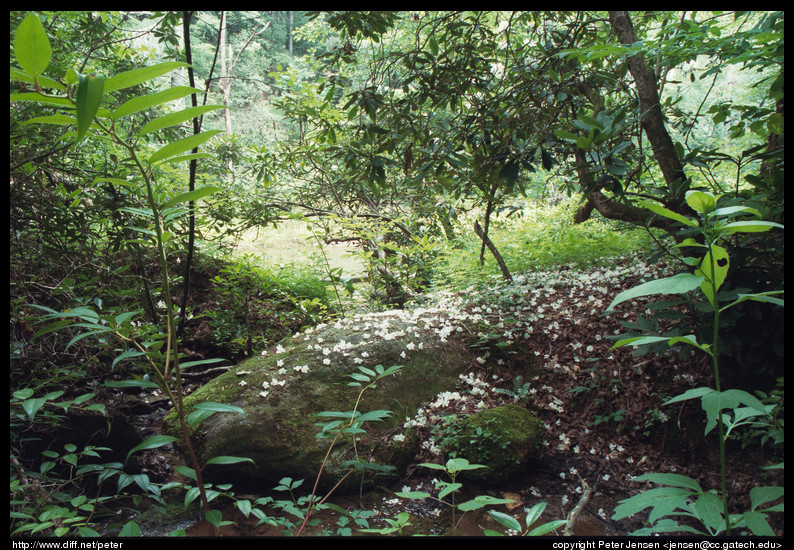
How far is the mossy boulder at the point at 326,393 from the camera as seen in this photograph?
2816 mm

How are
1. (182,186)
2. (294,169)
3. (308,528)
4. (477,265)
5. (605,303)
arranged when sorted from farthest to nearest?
(294,169)
(477,265)
(182,186)
(605,303)
(308,528)

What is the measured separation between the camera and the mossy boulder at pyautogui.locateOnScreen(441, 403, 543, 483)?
266 cm

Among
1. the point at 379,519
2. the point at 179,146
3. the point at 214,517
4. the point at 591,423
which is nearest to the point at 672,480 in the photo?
the point at 214,517

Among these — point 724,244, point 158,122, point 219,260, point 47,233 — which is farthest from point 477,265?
point 158,122

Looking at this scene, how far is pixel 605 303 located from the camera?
3.56m

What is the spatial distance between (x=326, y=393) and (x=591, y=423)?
2.02m

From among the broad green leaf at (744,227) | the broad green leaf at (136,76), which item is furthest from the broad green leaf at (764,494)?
the broad green leaf at (136,76)

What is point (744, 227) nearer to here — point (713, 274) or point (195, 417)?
point (713, 274)

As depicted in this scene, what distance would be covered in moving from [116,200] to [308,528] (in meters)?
2.45

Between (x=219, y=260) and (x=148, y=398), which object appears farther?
(x=219, y=260)

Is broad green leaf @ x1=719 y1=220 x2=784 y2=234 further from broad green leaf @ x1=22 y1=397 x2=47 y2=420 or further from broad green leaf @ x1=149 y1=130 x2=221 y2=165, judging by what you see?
broad green leaf @ x1=22 y1=397 x2=47 y2=420

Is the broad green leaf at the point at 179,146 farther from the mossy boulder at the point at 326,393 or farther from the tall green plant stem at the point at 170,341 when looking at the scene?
the mossy boulder at the point at 326,393

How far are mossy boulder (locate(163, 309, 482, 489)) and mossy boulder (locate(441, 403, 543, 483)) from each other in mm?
401

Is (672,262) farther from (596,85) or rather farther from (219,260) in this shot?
(219,260)
